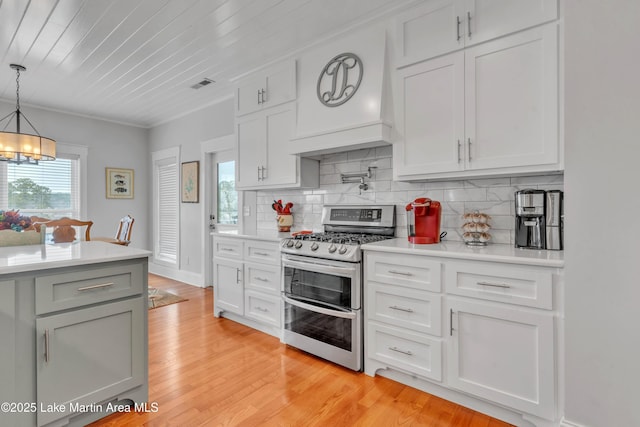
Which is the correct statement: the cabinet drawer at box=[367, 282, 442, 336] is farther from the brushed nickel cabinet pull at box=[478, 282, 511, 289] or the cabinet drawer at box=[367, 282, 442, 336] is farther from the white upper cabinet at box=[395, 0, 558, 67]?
the white upper cabinet at box=[395, 0, 558, 67]

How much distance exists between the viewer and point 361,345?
2312 mm

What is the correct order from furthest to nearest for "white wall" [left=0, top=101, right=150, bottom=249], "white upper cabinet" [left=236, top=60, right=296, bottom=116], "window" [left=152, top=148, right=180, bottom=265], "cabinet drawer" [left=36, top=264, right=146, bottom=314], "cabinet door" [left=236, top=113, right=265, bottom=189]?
"window" [left=152, top=148, right=180, bottom=265] → "white wall" [left=0, top=101, right=150, bottom=249] → "cabinet door" [left=236, top=113, right=265, bottom=189] → "white upper cabinet" [left=236, top=60, right=296, bottom=116] → "cabinet drawer" [left=36, top=264, right=146, bottom=314]

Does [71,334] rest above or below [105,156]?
below

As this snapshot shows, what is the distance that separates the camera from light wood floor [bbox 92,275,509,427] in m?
1.82

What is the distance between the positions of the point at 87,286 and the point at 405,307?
1795 mm

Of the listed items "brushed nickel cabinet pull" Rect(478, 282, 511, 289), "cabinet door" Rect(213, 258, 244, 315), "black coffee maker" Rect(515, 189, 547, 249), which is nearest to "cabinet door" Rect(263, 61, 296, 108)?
"cabinet door" Rect(213, 258, 244, 315)

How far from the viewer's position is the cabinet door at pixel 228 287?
10.5ft

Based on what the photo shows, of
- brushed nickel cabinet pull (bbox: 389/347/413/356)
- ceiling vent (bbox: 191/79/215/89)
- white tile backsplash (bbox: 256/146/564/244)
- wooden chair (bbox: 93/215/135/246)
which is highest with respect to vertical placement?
ceiling vent (bbox: 191/79/215/89)

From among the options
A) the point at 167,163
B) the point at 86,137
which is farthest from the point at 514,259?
the point at 86,137

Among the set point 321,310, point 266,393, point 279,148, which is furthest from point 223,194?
point 266,393

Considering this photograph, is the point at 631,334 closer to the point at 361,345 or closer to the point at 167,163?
the point at 361,345

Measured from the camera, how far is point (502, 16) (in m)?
1.92

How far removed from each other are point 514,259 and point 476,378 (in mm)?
725

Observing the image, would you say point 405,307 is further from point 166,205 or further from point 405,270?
point 166,205
